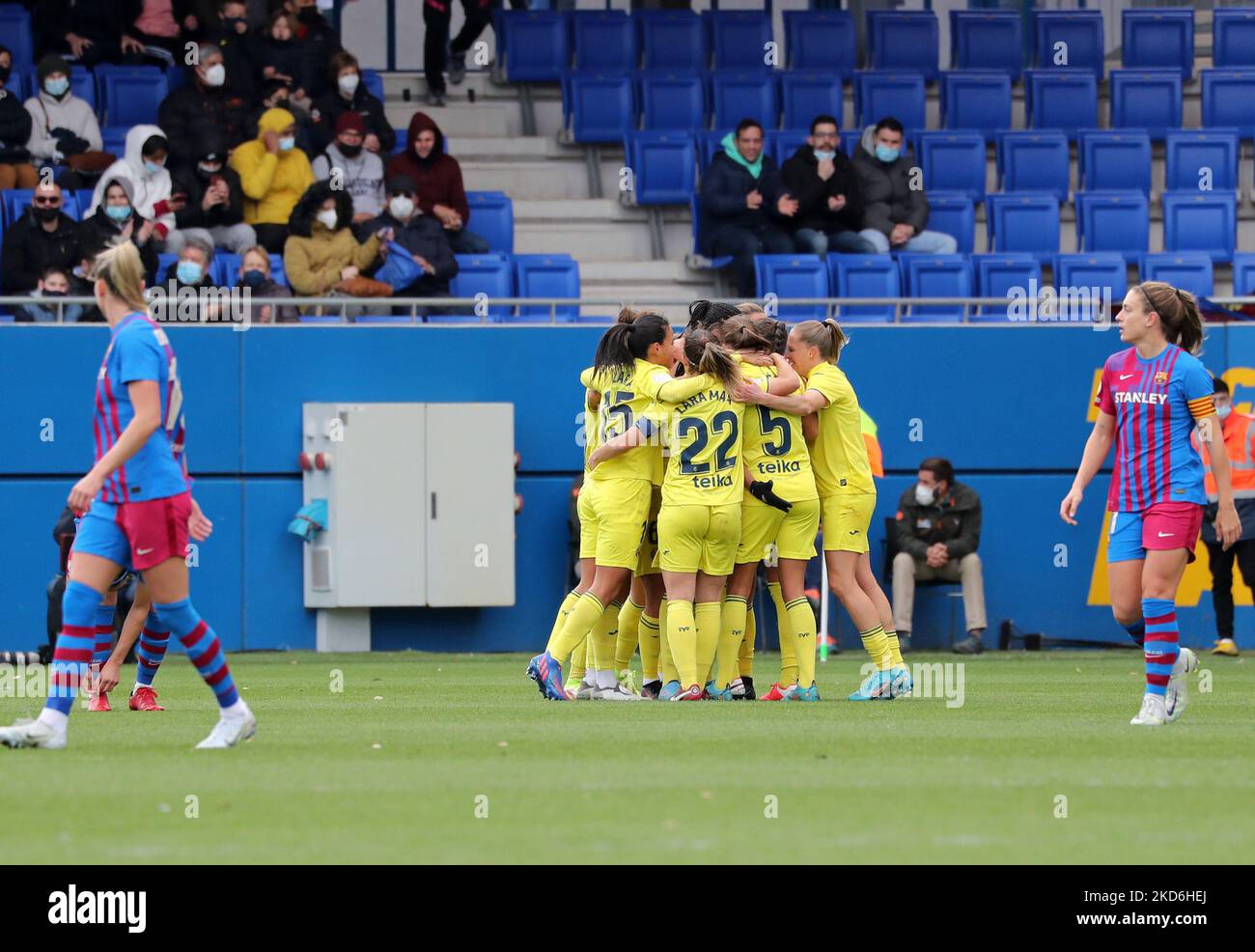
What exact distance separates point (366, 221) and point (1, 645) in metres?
4.89

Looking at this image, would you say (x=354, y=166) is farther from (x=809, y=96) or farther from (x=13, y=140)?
(x=809, y=96)

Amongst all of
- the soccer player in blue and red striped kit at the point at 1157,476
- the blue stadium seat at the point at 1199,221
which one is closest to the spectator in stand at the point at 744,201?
the blue stadium seat at the point at 1199,221

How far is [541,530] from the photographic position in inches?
720

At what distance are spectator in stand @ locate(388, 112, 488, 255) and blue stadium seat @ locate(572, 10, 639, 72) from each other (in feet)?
11.3

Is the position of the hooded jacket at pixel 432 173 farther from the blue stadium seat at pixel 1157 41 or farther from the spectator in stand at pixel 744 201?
the blue stadium seat at pixel 1157 41

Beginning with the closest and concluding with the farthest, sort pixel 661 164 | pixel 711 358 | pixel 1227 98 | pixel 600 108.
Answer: pixel 711 358 → pixel 661 164 → pixel 600 108 → pixel 1227 98

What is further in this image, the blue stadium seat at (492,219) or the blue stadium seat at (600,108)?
the blue stadium seat at (600,108)

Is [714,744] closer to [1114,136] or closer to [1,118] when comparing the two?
[1,118]

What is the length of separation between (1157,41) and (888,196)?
528 centimetres

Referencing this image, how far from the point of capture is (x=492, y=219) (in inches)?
788

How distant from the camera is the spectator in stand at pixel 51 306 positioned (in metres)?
17.3

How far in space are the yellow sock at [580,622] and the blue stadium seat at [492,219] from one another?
9400 millimetres

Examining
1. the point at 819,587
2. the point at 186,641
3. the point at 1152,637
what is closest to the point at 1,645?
the point at 819,587

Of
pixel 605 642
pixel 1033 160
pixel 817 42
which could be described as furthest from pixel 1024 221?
pixel 605 642
